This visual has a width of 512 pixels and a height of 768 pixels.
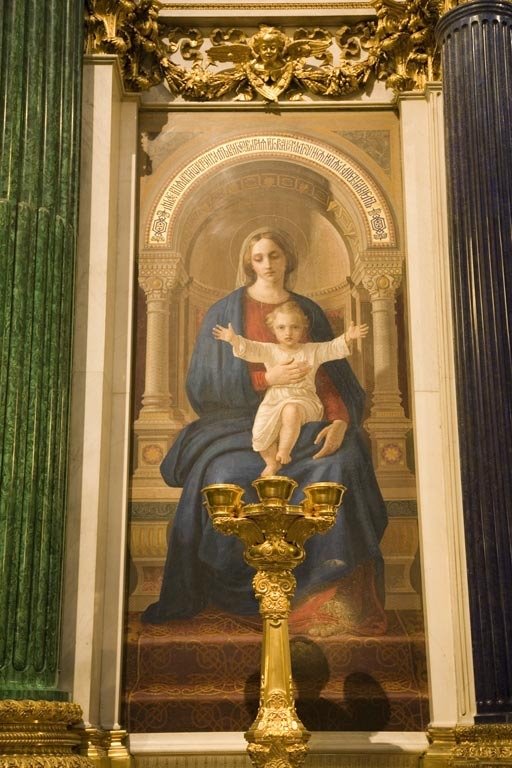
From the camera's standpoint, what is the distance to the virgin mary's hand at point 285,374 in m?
8.12

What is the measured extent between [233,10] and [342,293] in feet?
7.26

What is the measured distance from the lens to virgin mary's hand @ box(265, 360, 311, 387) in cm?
812

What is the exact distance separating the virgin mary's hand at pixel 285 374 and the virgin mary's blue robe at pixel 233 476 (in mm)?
132

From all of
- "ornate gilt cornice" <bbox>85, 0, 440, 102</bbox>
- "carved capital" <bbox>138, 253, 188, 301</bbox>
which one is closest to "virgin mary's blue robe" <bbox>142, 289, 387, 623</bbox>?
"carved capital" <bbox>138, 253, 188, 301</bbox>

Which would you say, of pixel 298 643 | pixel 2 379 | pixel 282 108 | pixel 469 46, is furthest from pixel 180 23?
pixel 298 643

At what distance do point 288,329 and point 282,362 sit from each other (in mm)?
235

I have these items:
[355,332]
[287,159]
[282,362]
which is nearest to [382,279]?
[355,332]

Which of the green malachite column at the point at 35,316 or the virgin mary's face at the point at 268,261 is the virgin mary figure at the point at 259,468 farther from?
the green malachite column at the point at 35,316

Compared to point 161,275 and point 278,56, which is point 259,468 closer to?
point 161,275

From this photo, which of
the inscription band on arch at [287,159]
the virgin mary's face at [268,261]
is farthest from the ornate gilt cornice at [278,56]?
the virgin mary's face at [268,261]

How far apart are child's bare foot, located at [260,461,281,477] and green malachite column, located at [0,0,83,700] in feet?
4.51

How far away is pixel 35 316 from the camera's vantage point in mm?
7293

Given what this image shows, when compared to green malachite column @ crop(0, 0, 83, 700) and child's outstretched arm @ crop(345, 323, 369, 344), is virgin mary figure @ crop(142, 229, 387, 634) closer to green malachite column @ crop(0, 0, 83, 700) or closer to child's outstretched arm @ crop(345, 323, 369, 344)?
child's outstretched arm @ crop(345, 323, 369, 344)

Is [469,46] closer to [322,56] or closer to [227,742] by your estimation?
[322,56]
